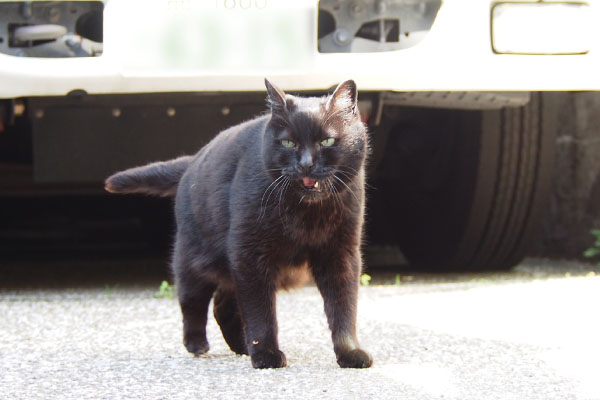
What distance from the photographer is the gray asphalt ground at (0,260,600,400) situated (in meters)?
2.07

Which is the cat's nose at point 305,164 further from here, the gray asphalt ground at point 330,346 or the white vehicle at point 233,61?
the white vehicle at point 233,61

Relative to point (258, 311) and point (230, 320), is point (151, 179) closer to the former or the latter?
point (230, 320)

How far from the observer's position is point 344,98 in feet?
7.85

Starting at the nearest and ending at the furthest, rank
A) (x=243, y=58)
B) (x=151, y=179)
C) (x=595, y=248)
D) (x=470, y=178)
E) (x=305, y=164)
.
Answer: (x=305, y=164)
(x=151, y=179)
(x=243, y=58)
(x=470, y=178)
(x=595, y=248)

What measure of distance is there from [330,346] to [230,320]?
10.6 inches

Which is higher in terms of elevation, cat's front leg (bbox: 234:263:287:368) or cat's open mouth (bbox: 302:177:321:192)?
cat's open mouth (bbox: 302:177:321:192)

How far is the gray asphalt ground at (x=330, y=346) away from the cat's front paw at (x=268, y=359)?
0.04 meters

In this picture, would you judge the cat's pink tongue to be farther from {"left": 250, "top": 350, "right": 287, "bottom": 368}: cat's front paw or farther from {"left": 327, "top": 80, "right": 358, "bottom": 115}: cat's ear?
{"left": 250, "top": 350, "right": 287, "bottom": 368}: cat's front paw

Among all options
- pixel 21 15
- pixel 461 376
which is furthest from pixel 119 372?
pixel 21 15

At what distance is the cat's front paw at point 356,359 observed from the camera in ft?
7.59

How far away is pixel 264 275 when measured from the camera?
2.41 metres

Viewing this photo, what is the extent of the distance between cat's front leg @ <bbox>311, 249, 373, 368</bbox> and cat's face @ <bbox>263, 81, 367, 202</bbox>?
18 cm

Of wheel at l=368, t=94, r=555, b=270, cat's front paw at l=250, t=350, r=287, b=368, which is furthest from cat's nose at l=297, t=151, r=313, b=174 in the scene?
wheel at l=368, t=94, r=555, b=270

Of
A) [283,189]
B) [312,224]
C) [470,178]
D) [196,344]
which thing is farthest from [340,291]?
[470,178]
